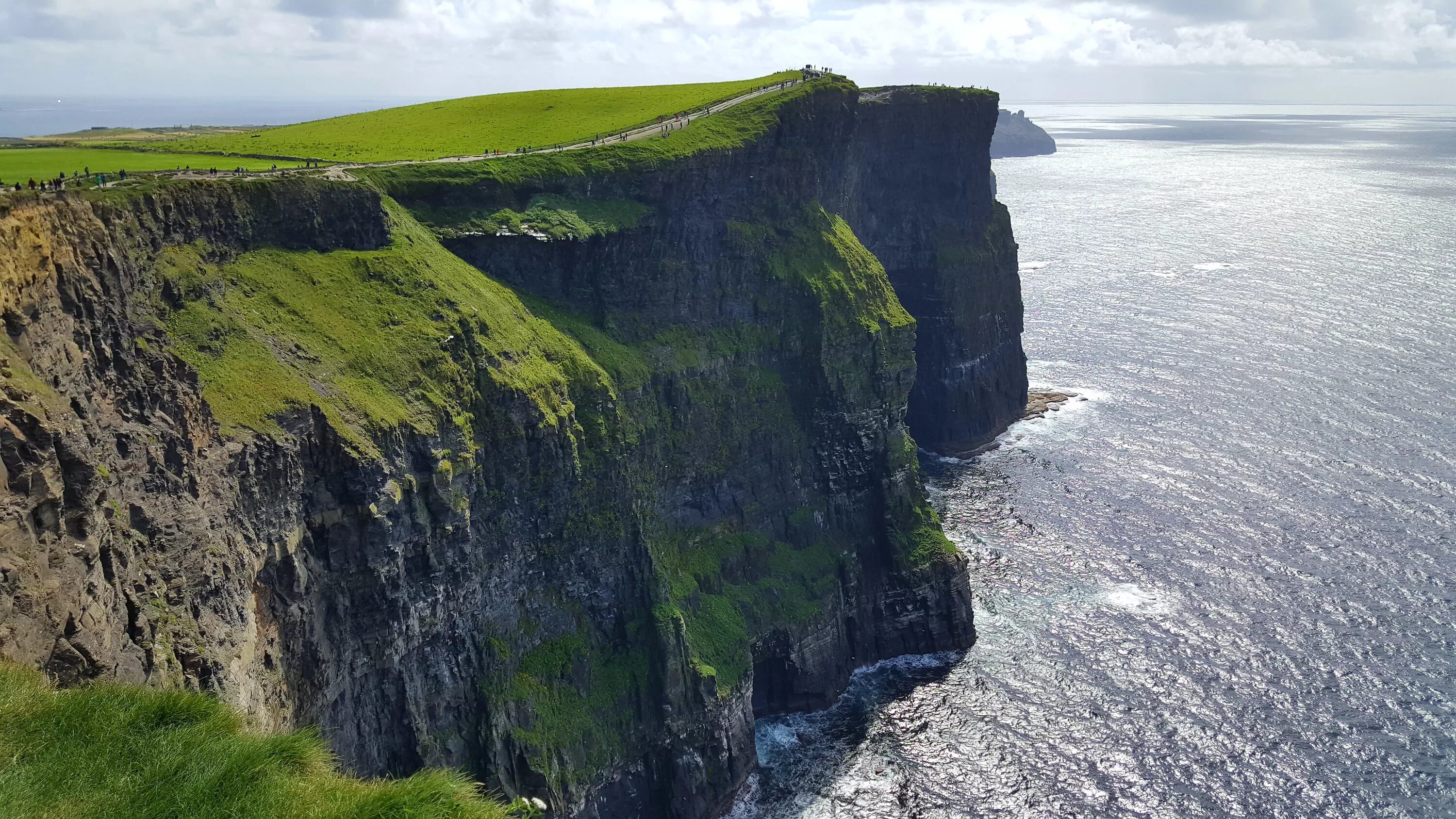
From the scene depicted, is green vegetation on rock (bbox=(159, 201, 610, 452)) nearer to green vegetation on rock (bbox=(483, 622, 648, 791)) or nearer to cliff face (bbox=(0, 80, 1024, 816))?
cliff face (bbox=(0, 80, 1024, 816))

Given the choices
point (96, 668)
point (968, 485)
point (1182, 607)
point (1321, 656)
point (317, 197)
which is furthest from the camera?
point (968, 485)

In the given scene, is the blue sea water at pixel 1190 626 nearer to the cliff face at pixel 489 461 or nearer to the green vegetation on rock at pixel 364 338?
the cliff face at pixel 489 461

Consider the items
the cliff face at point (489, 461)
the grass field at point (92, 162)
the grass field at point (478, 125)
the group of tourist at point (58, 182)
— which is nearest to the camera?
the cliff face at point (489, 461)

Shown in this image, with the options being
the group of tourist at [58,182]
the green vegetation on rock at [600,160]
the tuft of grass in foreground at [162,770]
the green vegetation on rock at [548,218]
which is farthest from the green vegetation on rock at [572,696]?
the tuft of grass in foreground at [162,770]

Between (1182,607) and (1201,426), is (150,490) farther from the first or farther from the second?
(1201,426)

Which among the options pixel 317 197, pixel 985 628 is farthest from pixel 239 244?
pixel 985 628

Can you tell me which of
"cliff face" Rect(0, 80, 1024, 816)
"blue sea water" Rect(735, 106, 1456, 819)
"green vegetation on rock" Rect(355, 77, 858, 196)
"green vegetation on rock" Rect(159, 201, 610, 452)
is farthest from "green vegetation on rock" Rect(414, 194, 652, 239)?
"blue sea water" Rect(735, 106, 1456, 819)
